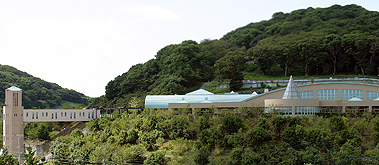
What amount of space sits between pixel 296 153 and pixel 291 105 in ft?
32.7

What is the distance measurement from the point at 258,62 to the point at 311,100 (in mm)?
28005

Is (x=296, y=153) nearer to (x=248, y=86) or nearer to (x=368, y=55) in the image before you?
(x=248, y=86)

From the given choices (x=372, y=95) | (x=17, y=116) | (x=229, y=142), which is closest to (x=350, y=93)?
(x=372, y=95)

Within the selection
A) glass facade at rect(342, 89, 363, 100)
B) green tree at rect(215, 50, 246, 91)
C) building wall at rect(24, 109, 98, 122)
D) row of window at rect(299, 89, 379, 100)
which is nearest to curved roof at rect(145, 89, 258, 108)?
row of window at rect(299, 89, 379, 100)

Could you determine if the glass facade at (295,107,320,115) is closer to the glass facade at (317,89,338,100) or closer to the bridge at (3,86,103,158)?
the glass facade at (317,89,338,100)

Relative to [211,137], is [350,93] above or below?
above

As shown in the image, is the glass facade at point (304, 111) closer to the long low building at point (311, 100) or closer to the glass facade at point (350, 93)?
the long low building at point (311, 100)

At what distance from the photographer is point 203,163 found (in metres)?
29.3

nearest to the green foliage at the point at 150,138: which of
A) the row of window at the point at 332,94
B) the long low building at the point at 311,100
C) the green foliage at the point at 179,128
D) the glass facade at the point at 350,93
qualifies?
the green foliage at the point at 179,128

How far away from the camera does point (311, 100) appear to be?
129ft

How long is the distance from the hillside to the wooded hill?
1563cm

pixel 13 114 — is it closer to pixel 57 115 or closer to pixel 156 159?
pixel 57 115

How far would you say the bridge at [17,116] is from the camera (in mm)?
36300

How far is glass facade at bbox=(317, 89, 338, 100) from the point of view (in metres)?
41.7
